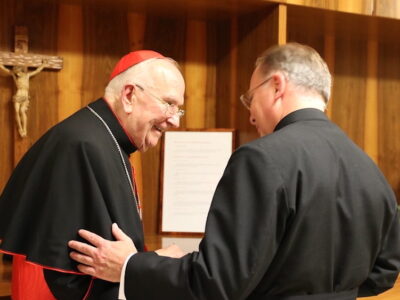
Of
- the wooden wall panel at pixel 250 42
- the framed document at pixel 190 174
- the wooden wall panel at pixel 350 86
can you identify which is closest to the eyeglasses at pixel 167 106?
the wooden wall panel at pixel 250 42

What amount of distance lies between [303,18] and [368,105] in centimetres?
79

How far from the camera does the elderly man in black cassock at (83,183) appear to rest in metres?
1.37

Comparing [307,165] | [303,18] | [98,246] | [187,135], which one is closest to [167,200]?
[187,135]

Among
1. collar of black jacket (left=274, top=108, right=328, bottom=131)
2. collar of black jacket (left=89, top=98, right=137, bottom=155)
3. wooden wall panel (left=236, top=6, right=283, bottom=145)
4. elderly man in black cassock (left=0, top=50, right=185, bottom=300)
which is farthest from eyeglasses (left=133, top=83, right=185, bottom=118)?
wooden wall panel (left=236, top=6, right=283, bottom=145)

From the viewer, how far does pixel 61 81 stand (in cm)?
240

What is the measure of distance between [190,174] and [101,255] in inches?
49.1

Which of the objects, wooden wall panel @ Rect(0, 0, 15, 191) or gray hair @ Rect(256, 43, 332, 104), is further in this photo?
wooden wall panel @ Rect(0, 0, 15, 191)

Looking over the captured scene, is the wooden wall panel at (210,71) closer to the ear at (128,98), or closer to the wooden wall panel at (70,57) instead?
the wooden wall panel at (70,57)

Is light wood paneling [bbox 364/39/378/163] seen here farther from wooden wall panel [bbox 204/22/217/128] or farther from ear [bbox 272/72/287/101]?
ear [bbox 272/72/287/101]

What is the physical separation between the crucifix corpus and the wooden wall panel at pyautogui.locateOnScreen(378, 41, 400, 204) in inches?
72.3

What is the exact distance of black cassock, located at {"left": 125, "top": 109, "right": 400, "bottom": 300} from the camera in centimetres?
110

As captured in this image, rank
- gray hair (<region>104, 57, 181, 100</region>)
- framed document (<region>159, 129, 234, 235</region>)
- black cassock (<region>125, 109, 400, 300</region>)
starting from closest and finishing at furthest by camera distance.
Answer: black cassock (<region>125, 109, 400, 300</region>) < gray hair (<region>104, 57, 181, 100</region>) < framed document (<region>159, 129, 234, 235</region>)

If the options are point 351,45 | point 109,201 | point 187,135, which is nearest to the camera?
point 109,201

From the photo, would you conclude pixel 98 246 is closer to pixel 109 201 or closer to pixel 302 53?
pixel 109 201
